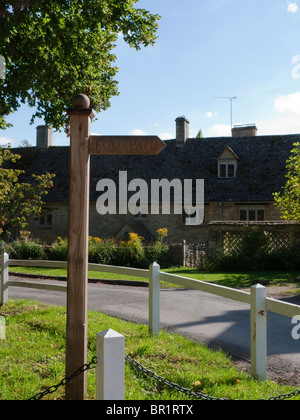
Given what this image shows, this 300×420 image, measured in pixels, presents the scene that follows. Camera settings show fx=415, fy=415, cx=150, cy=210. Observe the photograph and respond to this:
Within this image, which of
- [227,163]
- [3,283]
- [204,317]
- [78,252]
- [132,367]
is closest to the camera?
[78,252]

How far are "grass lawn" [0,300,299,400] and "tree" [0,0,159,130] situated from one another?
6039 millimetres

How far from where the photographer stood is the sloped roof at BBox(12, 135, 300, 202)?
84.7 ft

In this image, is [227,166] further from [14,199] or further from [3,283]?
[3,283]

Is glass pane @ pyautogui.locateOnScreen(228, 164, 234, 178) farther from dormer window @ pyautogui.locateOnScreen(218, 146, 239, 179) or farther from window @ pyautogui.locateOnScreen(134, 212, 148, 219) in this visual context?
window @ pyautogui.locateOnScreen(134, 212, 148, 219)

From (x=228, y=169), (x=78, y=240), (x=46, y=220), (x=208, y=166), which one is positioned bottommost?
(x=78, y=240)

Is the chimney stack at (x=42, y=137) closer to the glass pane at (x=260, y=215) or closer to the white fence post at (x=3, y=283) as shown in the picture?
the glass pane at (x=260, y=215)

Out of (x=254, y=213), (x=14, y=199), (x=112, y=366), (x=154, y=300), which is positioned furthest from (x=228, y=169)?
(x=112, y=366)

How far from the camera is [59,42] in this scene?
10.1 meters

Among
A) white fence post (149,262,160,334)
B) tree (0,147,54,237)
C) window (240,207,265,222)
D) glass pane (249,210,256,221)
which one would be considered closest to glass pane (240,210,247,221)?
window (240,207,265,222)

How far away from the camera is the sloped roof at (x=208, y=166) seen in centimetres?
2583

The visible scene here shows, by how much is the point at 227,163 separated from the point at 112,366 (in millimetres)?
25336

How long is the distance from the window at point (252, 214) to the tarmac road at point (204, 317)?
13984 mm

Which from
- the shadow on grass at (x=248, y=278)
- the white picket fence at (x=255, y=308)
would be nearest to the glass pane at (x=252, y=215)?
the shadow on grass at (x=248, y=278)

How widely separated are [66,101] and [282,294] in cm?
786
